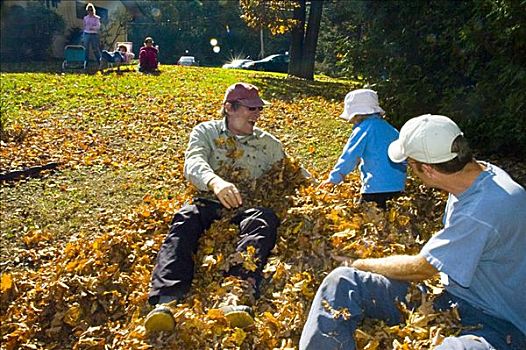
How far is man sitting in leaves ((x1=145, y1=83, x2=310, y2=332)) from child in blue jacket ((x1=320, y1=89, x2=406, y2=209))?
752 millimetres

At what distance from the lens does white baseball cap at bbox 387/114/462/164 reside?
9.87 ft

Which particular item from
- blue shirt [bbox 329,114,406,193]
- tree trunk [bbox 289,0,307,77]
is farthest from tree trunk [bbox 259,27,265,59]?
blue shirt [bbox 329,114,406,193]

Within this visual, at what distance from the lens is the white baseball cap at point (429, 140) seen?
3008 mm

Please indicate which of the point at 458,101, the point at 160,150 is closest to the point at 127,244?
the point at 160,150

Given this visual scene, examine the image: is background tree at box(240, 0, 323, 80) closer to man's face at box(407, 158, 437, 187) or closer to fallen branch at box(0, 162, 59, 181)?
fallen branch at box(0, 162, 59, 181)

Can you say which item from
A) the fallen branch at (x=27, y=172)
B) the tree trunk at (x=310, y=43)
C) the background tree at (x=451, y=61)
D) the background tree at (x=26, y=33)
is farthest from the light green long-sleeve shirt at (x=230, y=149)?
the background tree at (x=26, y=33)

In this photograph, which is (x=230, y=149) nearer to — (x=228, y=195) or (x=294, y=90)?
(x=228, y=195)

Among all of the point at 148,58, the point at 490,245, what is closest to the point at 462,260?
the point at 490,245

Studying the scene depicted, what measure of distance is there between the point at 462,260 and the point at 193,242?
7.23 feet

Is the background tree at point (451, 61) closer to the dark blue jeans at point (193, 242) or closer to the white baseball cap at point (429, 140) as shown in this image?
the dark blue jeans at point (193, 242)

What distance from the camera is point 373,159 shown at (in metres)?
5.05

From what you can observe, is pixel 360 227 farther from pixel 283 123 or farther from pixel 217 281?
pixel 283 123

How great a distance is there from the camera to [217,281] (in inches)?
171

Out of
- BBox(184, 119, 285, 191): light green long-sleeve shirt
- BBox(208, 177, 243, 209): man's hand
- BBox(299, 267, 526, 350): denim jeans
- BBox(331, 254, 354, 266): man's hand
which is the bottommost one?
BBox(331, 254, 354, 266): man's hand
